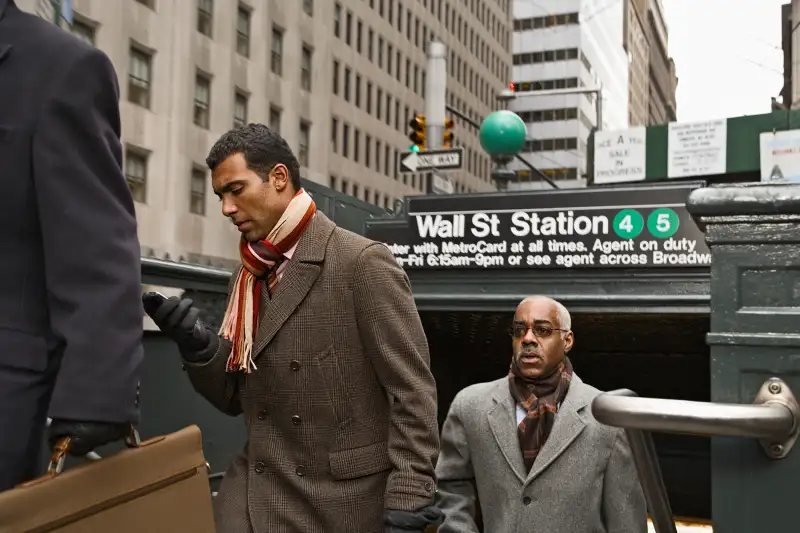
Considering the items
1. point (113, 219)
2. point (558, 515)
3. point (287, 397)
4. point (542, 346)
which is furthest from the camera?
point (542, 346)

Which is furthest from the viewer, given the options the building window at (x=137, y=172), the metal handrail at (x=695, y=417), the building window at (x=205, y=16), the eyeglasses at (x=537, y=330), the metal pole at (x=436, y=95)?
the building window at (x=205, y=16)

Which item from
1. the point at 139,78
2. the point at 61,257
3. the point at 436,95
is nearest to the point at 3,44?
the point at 61,257

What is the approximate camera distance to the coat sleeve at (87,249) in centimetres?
187

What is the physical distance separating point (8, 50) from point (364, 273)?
4.04 feet

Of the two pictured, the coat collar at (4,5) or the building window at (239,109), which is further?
the building window at (239,109)

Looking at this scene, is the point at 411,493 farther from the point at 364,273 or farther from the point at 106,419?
the point at 106,419

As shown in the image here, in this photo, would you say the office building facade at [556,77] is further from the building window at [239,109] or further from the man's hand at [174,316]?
the man's hand at [174,316]

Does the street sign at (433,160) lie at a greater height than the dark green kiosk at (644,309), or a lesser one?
greater

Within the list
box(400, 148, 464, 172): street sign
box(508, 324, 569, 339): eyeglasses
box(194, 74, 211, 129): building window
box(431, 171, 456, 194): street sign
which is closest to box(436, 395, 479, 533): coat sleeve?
box(508, 324, 569, 339): eyeglasses

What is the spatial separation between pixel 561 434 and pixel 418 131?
41.6 feet

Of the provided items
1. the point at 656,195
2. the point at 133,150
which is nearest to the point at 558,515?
the point at 656,195

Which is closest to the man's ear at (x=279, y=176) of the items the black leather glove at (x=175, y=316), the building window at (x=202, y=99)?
the black leather glove at (x=175, y=316)

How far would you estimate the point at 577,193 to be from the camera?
8414 mm

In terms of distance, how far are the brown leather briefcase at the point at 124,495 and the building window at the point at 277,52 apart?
38.7 metres
